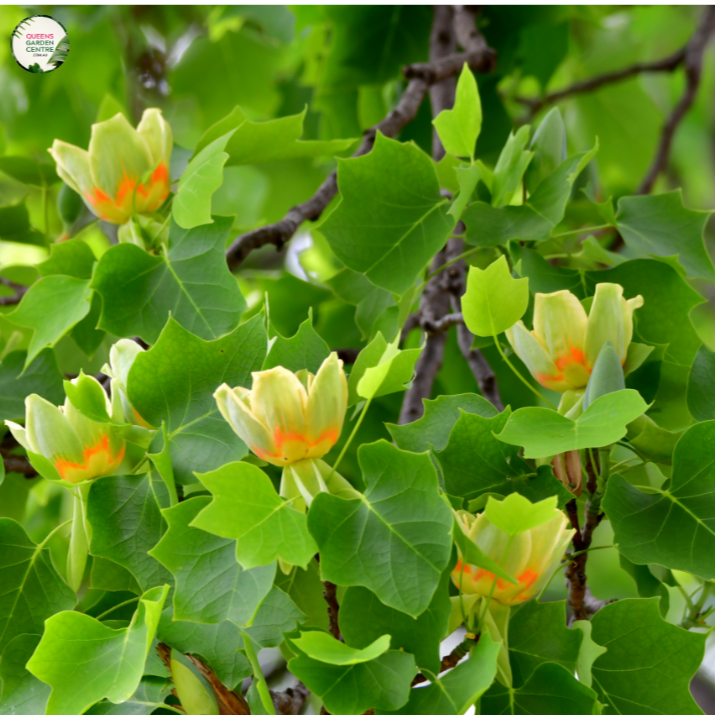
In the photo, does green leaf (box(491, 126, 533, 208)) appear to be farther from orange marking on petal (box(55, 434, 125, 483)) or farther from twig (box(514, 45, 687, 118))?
twig (box(514, 45, 687, 118))

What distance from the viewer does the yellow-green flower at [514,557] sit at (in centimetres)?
32

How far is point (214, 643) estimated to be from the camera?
0.35 m

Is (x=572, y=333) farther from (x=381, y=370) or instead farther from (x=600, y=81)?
(x=600, y=81)

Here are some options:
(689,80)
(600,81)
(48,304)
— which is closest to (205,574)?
(48,304)

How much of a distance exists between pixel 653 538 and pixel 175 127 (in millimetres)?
1431

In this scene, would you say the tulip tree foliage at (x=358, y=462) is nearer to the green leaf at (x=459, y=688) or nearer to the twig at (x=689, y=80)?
the green leaf at (x=459, y=688)

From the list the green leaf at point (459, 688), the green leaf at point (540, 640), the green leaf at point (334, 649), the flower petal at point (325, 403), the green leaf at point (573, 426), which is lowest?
the green leaf at point (540, 640)

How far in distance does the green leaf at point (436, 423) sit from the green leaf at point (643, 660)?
0.11 meters

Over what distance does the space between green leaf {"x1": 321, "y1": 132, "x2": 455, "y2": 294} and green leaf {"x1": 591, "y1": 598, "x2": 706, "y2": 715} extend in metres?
0.23

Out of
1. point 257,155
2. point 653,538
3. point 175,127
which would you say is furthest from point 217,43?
point 653,538

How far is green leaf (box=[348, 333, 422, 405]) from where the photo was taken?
31 centimetres

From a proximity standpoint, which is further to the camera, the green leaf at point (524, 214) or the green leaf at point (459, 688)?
the green leaf at point (524, 214)

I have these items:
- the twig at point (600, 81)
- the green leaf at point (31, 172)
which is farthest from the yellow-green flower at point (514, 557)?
the twig at point (600, 81)

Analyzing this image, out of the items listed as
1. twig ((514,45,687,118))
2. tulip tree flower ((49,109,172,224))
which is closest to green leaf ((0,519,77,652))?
tulip tree flower ((49,109,172,224))
